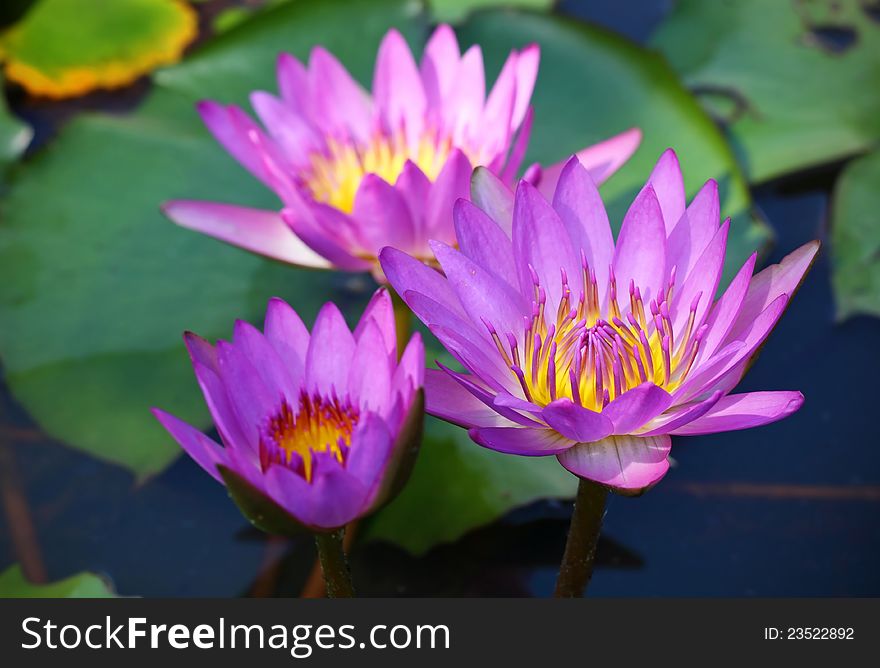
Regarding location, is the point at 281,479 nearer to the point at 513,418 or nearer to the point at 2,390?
the point at 513,418

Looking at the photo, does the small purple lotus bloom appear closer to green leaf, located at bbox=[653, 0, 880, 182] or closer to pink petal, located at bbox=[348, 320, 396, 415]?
pink petal, located at bbox=[348, 320, 396, 415]

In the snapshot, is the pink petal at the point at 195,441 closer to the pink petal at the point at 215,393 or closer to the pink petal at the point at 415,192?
the pink petal at the point at 215,393

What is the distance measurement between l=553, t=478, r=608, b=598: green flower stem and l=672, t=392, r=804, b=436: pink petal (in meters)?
0.16

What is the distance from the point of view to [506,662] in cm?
149

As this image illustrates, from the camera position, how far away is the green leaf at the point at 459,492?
1.88 metres

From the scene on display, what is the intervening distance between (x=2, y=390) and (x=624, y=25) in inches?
82.4

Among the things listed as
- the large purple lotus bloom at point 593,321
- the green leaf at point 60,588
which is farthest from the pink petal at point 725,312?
the green leaf at point 60,588

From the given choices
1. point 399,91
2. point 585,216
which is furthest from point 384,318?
point 399,91

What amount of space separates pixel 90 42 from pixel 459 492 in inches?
77.1

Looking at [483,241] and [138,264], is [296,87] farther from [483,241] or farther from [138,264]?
[483,241]

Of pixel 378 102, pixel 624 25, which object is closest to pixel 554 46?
pixel 624 25

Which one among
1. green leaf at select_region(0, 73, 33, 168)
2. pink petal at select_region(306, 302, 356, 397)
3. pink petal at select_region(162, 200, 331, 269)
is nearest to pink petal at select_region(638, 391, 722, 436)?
pink petal at select_region(306, 302, 356, 397)

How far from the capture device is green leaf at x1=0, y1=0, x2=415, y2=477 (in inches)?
82.9

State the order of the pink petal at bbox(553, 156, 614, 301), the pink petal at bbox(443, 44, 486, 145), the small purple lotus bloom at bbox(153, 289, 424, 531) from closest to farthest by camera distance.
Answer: the small purple lotus bloom at bbox(153, 289, 424, 531) < the pink petal at bbox(553, 156, 614, 301) < the pink petal at bbox(443, 44, 486, 145)
